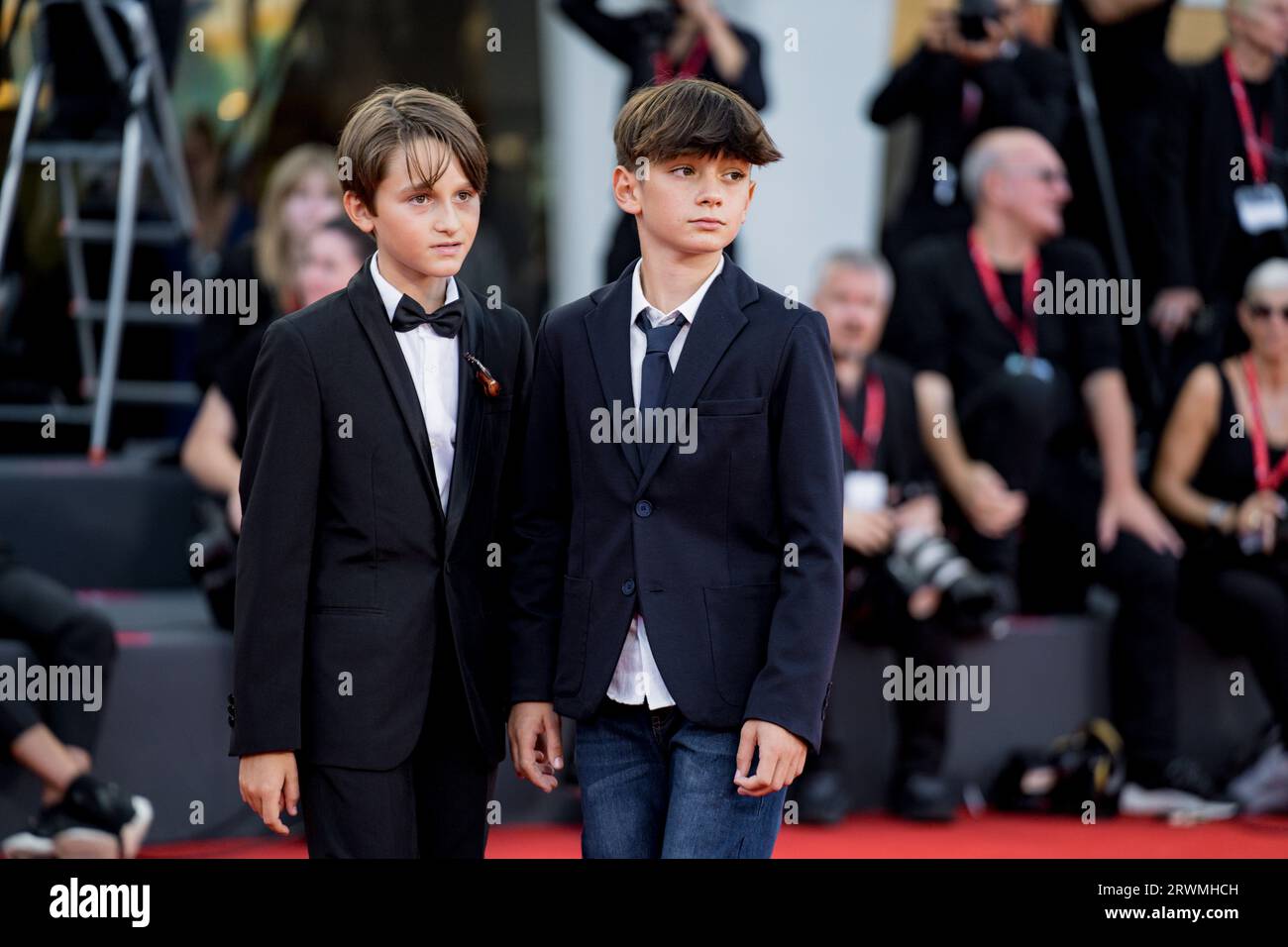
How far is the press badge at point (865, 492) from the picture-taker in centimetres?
452

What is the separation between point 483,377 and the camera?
234 centimetres

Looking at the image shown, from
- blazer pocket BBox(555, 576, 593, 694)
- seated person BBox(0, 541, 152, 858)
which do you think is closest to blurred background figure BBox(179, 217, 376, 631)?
seated person BBox(0, 541, 152, 858)

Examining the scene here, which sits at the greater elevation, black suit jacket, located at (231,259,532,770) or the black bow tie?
the black bow tie

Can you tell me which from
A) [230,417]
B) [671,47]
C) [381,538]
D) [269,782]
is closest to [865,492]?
[671,47]

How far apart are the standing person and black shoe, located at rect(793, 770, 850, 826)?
1.44 metres

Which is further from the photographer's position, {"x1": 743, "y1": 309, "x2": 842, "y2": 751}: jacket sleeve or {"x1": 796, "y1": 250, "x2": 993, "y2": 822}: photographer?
{"x1": 796, "y1": 250, "x2": 993, "y2": 822}: photographer

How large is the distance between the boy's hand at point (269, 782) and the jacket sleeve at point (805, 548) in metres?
0.61

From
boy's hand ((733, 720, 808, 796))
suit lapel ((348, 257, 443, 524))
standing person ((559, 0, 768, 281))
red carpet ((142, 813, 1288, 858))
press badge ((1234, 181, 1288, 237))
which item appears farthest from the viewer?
press badge ((1234, 181, 1288, 237))

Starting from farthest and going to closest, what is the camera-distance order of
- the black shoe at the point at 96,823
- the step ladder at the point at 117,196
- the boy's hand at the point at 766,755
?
the step ladder at the point at 117,196 → the black shoe at the point at 96,823 → the boy's hand at the point at 766,755

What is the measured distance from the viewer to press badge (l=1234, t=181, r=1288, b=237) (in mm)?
5309

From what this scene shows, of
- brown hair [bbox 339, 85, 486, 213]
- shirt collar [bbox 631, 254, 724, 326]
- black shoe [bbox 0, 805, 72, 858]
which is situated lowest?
black shoe [bbox 0, 805, 72, 858]

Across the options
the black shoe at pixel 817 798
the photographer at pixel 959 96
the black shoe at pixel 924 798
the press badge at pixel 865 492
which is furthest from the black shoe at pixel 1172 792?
the photographer at pixel 959 96

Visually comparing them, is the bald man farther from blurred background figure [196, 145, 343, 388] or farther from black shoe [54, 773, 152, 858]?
black shoe [54, 773, 152, 858]

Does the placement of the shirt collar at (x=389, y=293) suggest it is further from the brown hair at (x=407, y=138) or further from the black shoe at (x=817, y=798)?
the black shoe at (x=817, y=798)
